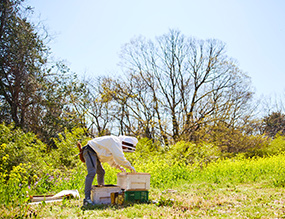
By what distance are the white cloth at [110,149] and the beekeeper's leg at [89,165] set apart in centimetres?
11

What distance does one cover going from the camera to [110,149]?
5.66m

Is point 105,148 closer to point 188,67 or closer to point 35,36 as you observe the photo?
point 35,36

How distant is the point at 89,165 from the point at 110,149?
1.90ft

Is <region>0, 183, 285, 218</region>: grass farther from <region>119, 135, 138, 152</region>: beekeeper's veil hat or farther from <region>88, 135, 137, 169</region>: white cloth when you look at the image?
<region>119, 135, 138, 152</region>: beekeeper's veil hat

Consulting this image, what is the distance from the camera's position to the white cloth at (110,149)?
5559mm

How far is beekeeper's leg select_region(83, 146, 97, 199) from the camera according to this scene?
5.72m

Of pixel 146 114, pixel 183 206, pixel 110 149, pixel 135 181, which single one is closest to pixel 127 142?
pixel 110 149

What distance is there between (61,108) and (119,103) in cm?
354

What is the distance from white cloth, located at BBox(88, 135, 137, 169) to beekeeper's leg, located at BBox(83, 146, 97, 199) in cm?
11

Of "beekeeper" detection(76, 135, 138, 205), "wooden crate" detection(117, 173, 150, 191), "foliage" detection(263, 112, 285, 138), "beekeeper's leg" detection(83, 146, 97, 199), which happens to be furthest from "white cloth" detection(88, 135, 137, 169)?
"foliage" detection(263, 112, 285, 138)

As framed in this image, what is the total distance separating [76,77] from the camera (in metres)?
18.5

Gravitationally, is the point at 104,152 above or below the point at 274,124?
below

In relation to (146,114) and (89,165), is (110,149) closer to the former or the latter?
(89,165)

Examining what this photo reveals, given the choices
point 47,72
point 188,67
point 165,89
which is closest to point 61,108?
point 47,72
